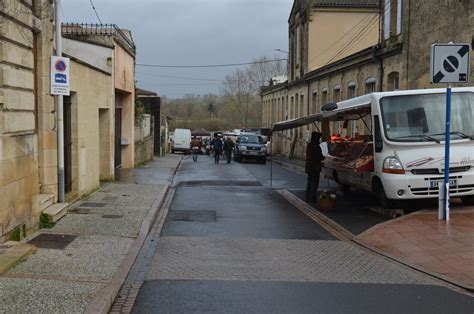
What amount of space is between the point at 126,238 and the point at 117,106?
1455 cm

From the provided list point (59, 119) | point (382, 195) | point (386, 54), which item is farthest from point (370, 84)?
point (59, 119)

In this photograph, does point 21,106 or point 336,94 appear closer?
point 21,106

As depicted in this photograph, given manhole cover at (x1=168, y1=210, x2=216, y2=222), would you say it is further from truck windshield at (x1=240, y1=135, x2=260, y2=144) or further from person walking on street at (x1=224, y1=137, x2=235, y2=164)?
truck windshield at (x1=240, y1=135, x2=260, y2=144)

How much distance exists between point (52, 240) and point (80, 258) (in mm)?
1237

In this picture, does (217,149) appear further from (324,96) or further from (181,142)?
(181,142)

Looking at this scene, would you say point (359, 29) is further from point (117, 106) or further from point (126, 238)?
point (126, 238)

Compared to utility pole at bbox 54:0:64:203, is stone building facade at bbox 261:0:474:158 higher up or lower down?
higher up

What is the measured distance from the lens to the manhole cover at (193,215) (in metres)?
12.0

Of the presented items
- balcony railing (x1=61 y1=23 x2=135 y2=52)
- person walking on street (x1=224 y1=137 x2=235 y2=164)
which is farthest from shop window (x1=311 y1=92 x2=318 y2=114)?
balcony railing (x1=61 y1=23 x2=135 y2=52)

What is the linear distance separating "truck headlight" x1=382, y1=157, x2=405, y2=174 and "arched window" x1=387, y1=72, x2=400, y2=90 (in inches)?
443

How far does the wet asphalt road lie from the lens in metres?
6.06

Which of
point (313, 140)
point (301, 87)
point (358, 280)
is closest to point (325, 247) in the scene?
point (358, 280)

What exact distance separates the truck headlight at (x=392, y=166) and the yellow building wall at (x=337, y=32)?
2998cm

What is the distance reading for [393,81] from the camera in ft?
75.8
